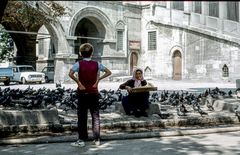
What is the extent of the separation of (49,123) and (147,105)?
91.0 inches

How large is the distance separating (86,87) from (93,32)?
30.9m

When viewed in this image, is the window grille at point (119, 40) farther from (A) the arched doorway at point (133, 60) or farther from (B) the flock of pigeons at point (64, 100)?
(B) the flock of pigeons at point (64, 100)

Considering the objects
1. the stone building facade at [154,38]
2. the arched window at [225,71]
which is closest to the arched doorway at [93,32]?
the stone building facade at [154,38]

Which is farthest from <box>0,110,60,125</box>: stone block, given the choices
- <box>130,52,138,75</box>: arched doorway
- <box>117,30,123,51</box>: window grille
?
<box>130,52,138,75</box>: arched doorway

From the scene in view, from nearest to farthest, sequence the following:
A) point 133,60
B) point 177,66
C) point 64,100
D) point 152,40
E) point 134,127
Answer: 1. point 134,127
2. point 64,100
3. point 177,66
4. point 152,40
5. point 133,60

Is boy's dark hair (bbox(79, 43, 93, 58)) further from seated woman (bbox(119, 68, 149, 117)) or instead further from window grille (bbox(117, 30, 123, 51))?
window grille (bbox(117, 30, 123, 51))

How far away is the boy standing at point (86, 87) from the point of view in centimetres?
677

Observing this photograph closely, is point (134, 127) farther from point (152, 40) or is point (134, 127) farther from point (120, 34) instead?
point (152, 40)

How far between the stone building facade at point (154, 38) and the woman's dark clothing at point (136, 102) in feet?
77.2

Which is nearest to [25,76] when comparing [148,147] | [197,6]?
[197,6]

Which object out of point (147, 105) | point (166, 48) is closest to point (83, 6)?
point (166, 48)

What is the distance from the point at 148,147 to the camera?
21.7 ft

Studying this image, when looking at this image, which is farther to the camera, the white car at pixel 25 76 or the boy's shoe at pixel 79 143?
the white car at pixel 25 76

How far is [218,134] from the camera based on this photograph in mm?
7770
